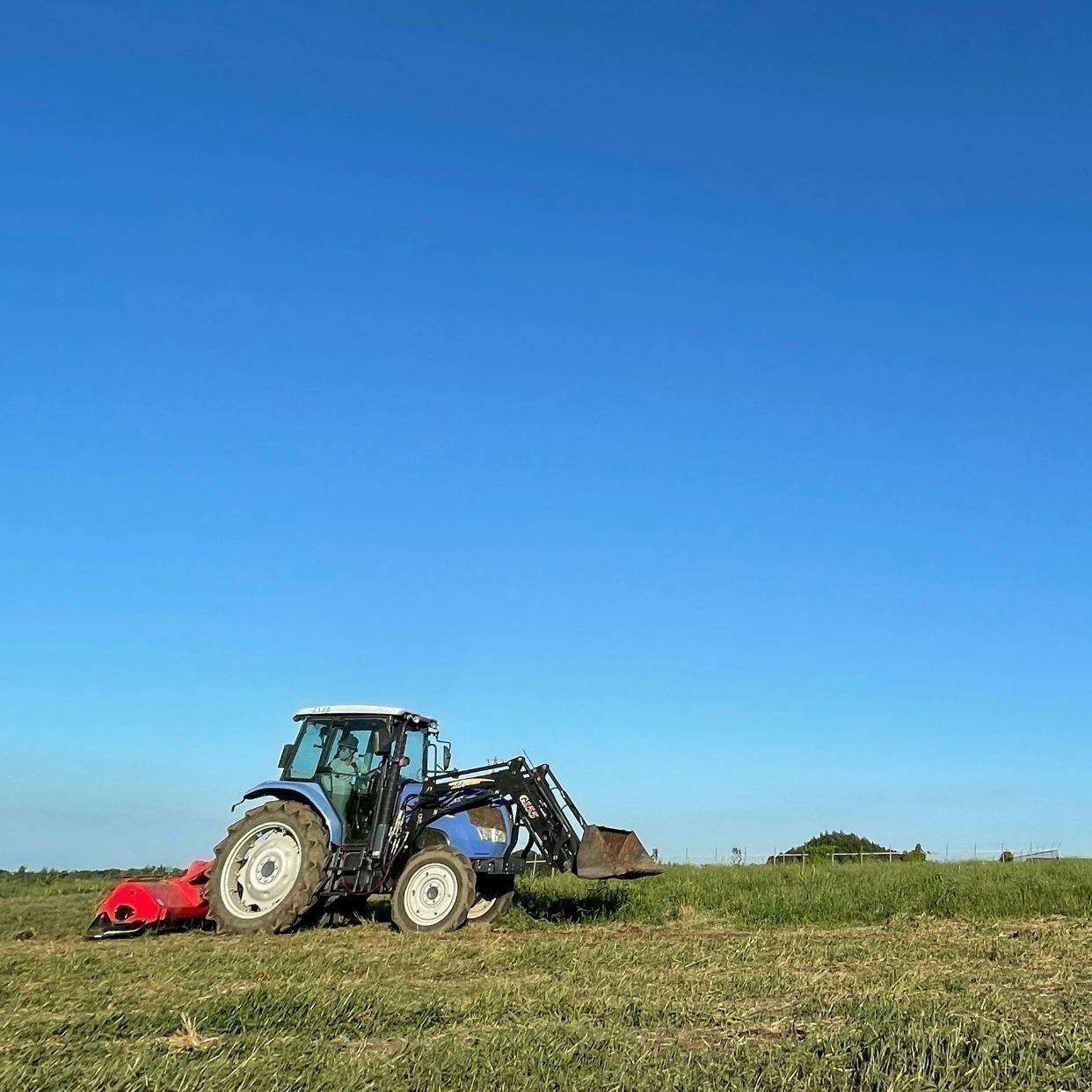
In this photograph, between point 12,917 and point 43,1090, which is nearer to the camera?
point 43,1090

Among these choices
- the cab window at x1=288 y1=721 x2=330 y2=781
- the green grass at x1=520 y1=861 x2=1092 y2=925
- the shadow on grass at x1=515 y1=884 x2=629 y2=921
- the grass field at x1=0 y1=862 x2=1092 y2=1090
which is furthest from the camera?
the shadow on grass at x1=515 y1=884 x2=629 y2=921

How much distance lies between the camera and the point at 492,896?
1435cm

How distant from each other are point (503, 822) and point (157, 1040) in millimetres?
8175

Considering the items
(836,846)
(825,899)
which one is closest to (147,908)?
(825,899)

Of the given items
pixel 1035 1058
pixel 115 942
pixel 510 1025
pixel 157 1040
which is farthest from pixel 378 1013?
pixel 115 942

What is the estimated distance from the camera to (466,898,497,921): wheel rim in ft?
46.3

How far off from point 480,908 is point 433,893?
1458 mm

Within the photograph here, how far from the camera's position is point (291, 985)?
7.53 meters

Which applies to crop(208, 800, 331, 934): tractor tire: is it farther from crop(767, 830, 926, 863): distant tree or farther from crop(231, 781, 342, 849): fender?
crop(767, 830, 926, 863): distant tree

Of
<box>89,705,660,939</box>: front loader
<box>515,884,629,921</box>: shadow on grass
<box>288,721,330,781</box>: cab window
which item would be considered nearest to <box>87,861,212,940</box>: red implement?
<box>89,705,660,939</box>: front loader

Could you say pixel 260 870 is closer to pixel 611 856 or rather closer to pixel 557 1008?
pixel 611 856

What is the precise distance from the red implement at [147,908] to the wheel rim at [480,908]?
3.27m

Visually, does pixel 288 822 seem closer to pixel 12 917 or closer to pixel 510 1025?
pixel 12 917

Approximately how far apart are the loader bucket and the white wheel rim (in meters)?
1.52
